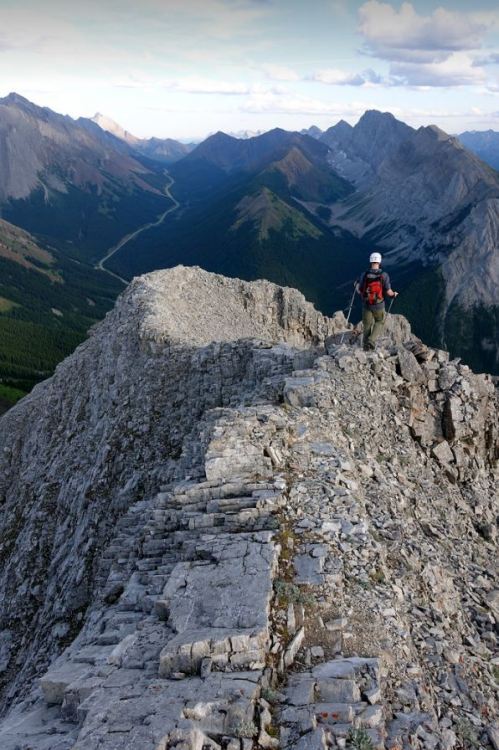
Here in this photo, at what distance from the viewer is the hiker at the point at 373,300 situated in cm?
3117

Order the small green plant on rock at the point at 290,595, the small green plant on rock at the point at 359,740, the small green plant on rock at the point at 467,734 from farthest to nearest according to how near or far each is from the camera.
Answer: the small green plant on rock at the point at 290,595 → the small green plant on rock at the point at 467,734 → the small green plant on rock at the point at 359,740

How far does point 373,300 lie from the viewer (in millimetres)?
31359

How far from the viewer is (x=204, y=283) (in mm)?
65000

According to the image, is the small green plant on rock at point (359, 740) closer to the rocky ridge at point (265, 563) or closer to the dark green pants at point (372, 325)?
the rocky ridge at point (265, 563)

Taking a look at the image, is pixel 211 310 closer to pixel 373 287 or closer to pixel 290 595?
pixel 373 287

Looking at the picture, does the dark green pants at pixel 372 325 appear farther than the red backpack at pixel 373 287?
No

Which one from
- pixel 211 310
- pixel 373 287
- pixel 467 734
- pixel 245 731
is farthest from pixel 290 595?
pixel 211 310

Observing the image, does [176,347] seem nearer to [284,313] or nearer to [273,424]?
[273,424]

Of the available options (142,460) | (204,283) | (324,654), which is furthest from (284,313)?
(324,654)

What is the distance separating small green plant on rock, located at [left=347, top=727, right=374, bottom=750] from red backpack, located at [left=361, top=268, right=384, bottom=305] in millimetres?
23122

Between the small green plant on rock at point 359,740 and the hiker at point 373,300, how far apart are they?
2171 cm

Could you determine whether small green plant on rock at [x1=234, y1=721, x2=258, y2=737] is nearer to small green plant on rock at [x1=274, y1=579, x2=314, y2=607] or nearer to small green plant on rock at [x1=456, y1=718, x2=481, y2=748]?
small green plant on rock at [x1=274, y1=579, x2=314, y2=607]

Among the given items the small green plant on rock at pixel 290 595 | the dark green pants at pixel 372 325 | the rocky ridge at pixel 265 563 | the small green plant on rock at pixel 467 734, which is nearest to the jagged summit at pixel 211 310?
the rocky ridge at pixel 265 563

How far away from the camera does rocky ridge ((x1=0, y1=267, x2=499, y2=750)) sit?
Answer: 39.9 ft
